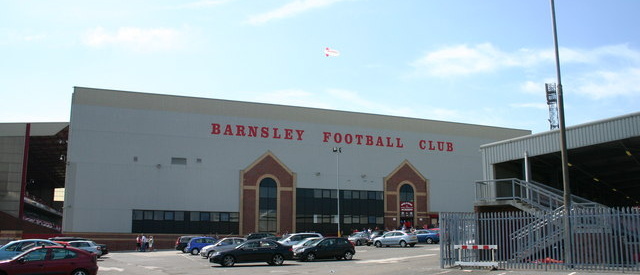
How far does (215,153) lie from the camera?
57.5 meters

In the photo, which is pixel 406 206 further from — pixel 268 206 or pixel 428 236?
pixel 268 206

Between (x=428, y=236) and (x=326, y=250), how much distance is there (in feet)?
67.3

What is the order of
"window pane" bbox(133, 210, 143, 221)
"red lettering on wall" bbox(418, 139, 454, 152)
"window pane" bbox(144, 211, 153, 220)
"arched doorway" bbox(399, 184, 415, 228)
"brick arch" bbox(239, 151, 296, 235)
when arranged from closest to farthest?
1. "window pane" bbox(133, 210, 143, 221)
2. "window pane" bbox(144, 211, 153, 220)
3. "brick arch" bbox(239, 151, 296, 235)
4. "arched doorway" bbox(399, 184, 415, 228)
5. "red lettering on wall" bbox(418, 139, 454, 152)

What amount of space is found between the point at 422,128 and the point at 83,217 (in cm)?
3671

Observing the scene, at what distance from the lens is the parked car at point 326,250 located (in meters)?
30.8

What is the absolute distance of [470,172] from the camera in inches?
2721

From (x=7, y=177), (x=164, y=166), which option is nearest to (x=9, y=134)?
(x=7, y=177)

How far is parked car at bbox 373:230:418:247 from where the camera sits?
146 ft

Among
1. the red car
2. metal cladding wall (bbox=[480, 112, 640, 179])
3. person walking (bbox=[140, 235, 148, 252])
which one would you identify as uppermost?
metal cladding wall (bbox=[480, 112, 640, 179])

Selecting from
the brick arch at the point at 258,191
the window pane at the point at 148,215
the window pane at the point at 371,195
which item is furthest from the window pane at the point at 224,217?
the window pane at the point at 371,195

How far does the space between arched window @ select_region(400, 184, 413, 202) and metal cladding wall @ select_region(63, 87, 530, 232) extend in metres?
2.06

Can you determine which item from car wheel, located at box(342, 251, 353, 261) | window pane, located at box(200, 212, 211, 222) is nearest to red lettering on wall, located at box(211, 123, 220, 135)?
window pane, located at box(200, 212, 211, 222)

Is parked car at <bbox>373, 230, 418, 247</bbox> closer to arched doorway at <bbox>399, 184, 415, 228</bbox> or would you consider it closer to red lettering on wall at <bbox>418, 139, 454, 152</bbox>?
arched doorway at <bbox>399, 184, 415, 228</bbox>

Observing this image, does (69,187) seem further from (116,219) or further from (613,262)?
(613,262)
